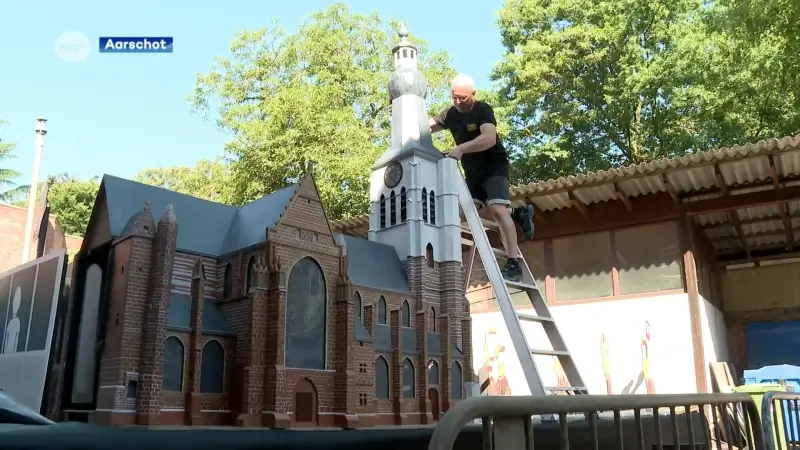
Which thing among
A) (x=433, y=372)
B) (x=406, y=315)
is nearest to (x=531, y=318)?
(x=433, y=372)

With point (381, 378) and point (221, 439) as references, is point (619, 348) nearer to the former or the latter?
point (381, 378)

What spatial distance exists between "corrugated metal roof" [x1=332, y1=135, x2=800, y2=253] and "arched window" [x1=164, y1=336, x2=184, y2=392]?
6.30 meters

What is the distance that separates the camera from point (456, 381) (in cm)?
760

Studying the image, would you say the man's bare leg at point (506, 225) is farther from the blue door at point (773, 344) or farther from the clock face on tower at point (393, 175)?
the blue door at point (773, 344)

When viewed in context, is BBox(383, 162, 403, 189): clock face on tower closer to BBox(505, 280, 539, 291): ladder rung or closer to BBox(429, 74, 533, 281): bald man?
BBox(429, 74, 533, 281): bald man

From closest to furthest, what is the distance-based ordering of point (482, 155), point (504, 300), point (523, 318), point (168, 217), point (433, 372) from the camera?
point (523, 318) < point (504, 300) < point (482, 155) < point (168, 217) < point (433, 372)

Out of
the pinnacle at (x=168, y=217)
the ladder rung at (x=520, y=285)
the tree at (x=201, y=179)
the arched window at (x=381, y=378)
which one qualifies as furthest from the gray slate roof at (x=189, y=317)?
the tree at (x=201, y=179)

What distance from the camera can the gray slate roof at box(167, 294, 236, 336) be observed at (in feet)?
20.9

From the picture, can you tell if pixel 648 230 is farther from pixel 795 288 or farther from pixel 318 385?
pixel 318 385

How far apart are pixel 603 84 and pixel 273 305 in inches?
814

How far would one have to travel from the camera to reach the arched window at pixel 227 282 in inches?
259

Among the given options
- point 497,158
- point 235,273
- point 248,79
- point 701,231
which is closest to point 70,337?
point 235,273

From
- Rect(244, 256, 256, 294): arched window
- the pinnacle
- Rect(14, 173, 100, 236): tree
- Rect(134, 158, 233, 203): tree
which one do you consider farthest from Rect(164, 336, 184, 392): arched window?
Rect(14, 173, 100, 236): tree

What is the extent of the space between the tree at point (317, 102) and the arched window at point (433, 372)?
13.0m
